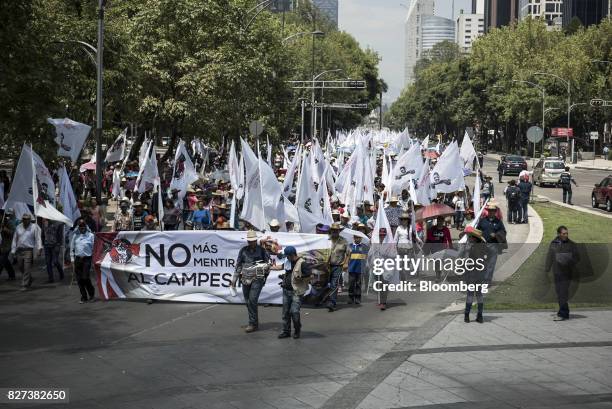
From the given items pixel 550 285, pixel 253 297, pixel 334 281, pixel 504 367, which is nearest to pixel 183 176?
pixel 334 281

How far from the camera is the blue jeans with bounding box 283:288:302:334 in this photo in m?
13.2

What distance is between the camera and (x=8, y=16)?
63.5 feet

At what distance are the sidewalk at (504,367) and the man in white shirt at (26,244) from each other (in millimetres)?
7381

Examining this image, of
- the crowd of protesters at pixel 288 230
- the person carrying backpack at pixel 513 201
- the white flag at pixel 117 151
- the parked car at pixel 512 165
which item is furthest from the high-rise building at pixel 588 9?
the crowd of protesters at pixel 288 230

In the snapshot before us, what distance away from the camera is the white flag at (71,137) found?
24391mm

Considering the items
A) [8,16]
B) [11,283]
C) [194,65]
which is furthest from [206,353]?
[194,65]

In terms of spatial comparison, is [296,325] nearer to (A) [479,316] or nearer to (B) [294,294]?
(B) [294,294]

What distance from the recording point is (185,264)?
16.0 meters

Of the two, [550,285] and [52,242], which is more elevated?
[52,242]

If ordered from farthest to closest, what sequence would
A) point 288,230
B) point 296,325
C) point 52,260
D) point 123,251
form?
point 288,230, point 52,260, point 123,251, point 296,325

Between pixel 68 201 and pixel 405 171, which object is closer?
pixel 68 201

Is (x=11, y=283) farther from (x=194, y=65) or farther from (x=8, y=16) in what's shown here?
(x=194, y=65)

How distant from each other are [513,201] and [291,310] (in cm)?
1596

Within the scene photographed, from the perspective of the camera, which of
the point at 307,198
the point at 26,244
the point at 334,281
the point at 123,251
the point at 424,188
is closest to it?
the point at 334,281
